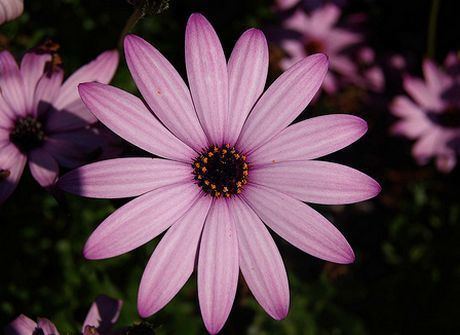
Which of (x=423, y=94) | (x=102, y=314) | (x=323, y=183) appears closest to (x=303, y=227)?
Result: (x=323, y=183)

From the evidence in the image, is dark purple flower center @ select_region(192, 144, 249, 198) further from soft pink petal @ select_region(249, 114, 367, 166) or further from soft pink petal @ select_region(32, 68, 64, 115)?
soft pink petal @ select_region(32, 68, 64, 115)

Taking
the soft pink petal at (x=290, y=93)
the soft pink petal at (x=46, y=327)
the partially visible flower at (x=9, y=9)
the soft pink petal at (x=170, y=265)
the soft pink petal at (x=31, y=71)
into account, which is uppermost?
the soft pink petal at (x=290, y=93)

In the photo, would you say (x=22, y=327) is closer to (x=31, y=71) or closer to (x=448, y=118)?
(x=31, y=71)

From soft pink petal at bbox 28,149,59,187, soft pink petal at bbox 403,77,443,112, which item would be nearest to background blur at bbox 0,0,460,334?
soft pink petal at bbox 28,149,59,187

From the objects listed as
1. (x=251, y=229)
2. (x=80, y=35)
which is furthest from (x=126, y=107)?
(x=80, y=35)

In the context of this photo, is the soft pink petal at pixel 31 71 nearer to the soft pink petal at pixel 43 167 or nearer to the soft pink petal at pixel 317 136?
the soft pink petal at pixel 43 167

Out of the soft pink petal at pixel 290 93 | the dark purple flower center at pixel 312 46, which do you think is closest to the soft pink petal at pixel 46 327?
the soft pink petal at pixel 290 93
